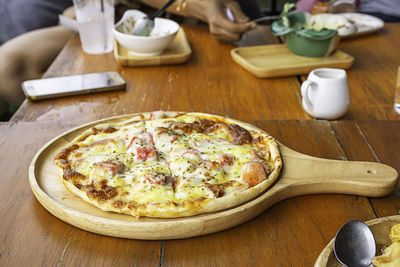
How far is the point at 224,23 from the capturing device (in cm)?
Result: 238

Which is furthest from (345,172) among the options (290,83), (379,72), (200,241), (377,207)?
(379,72)

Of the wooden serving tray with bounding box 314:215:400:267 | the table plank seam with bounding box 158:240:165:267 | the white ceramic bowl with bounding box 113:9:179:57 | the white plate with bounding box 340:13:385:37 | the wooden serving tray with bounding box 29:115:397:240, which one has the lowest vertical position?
the white plate with bounding box 340:13:385:37

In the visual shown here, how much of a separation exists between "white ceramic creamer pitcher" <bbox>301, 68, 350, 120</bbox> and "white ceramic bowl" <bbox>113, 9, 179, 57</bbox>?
2.65 feet

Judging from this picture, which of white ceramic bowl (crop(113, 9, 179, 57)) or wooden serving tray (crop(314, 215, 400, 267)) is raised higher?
wooden serving tray (crop(314, 215, 400, 267))

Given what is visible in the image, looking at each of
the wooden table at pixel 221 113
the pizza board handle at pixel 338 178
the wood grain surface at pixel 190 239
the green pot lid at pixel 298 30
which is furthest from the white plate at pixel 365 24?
the wood grain surface at pixel 190 239

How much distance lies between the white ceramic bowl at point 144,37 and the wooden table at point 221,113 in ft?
0.37

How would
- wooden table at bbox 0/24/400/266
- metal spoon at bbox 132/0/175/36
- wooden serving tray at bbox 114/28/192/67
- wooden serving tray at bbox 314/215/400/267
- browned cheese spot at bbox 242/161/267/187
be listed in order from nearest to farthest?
wooden serving tray at bbox 314/215/400/267 < wooden table at bbox 0/24/400/266 < browned cheese spot at bbox 242/161/267/187 < wooden serving tray at bbox 114/28/192/67 < metal spoon at bbox 132/0/175/36

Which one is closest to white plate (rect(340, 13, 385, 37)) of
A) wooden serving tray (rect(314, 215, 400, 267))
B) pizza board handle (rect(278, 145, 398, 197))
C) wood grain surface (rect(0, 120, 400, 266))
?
pizza board handle (rect(278, 145, 398, 197))

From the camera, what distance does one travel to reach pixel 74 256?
0.95 meters

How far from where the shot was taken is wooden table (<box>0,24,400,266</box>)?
964mm

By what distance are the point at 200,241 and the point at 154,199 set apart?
0.48 ft

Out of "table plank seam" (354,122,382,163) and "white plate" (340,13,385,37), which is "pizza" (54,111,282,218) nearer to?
"table plank seam" (354,122,382,163)

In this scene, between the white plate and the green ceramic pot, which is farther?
the white plate

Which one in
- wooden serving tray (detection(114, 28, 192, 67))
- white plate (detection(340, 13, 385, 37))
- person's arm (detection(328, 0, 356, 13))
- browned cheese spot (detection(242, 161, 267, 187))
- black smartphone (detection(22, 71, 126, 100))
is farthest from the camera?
person's arm (detection(328, 0, 356, 13))
